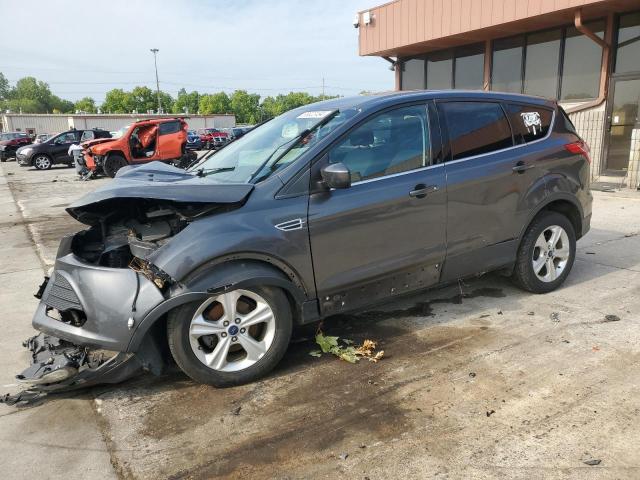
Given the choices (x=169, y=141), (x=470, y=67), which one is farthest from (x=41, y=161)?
(x=470, y=67)

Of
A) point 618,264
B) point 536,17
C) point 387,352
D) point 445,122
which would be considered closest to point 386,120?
point 445,122

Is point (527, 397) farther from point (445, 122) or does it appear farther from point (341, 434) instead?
point (445, 122)

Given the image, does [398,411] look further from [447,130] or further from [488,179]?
[447,130]

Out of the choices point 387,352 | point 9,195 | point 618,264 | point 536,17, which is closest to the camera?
A: point 387,352

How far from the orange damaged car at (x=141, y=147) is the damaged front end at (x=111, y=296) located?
14823 millimetres

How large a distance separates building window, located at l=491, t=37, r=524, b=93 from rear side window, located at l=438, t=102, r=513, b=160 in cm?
1058

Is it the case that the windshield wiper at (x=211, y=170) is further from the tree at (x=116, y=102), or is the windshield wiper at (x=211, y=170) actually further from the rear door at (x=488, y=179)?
the tree at (x=116, y=102)

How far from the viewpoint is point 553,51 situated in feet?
42.2

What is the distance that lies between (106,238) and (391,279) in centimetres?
209

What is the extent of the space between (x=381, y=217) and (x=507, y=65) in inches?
494

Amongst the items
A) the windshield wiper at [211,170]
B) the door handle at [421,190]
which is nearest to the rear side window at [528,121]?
the door handle at [421,190]

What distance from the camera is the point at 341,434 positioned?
2725 millimetres

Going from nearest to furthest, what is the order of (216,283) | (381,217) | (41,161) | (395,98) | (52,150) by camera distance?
(216,283) < (381,217) < (395,98) < (41,161) < (52,150)

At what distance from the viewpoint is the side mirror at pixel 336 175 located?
10.4ft
